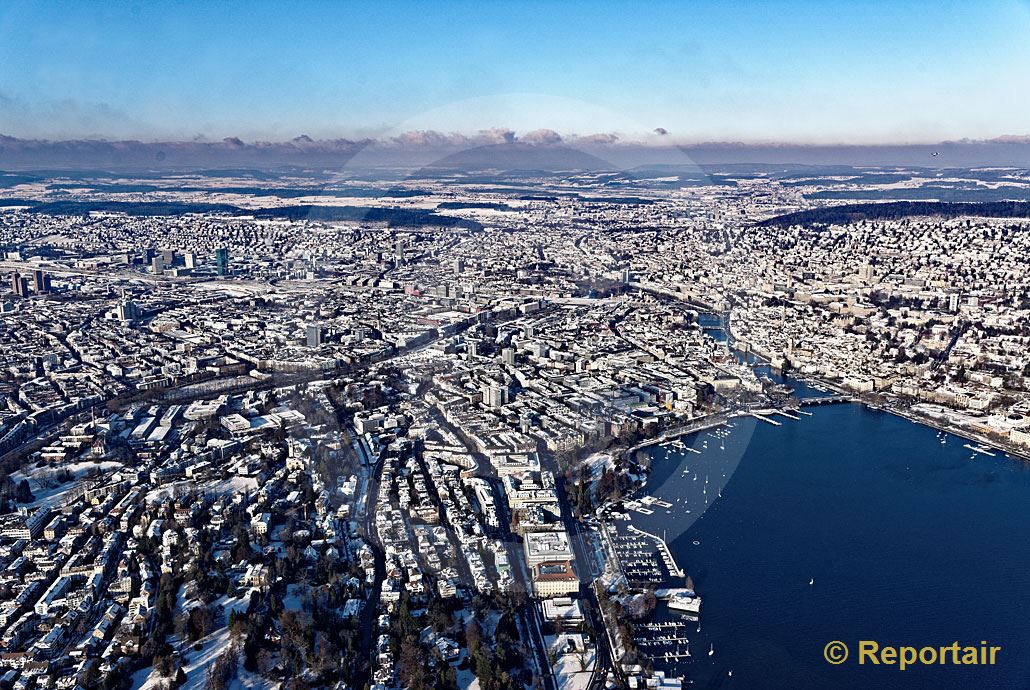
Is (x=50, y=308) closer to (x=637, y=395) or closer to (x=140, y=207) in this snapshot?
(x=637, y=395)

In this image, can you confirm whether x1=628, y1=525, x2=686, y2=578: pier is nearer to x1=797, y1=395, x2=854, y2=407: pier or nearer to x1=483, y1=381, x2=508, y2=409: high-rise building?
x1=483, y1=381, x2=508, y2=409: high-rise building

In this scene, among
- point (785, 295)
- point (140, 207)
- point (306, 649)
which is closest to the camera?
point (306, 649)

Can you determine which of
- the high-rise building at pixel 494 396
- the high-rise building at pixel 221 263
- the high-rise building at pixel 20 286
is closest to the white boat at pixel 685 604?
the high-rise building at pixel 494 396

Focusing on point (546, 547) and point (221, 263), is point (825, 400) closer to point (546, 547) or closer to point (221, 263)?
point (546, 547)

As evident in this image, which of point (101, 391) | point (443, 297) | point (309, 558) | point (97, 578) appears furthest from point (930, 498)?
point (443, 297)

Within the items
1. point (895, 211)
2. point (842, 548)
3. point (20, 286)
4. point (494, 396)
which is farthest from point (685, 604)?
point (895, 211)

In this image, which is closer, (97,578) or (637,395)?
(97,578)

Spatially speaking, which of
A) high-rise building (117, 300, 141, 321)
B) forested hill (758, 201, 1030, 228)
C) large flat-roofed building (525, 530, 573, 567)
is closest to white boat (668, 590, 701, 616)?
large flat-roofed building (525, 530, 573, 567)

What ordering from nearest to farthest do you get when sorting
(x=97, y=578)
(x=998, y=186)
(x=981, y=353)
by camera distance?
(x=97, y=578)
(x=981, y=353)
(x=998, y=186)
